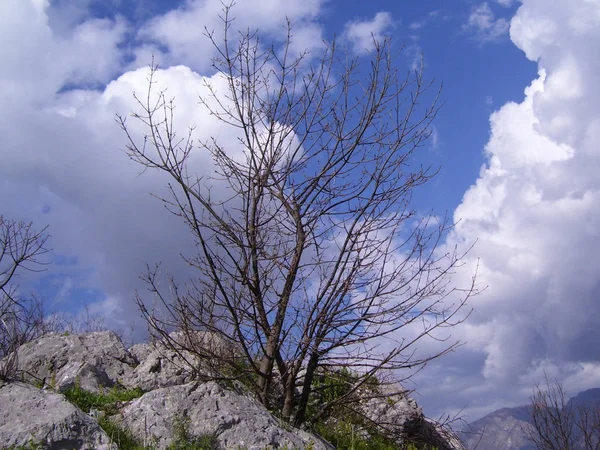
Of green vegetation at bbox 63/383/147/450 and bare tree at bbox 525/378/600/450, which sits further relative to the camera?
bare tree at bbox 525/378/600/450

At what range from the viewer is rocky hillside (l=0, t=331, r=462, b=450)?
18.1ft

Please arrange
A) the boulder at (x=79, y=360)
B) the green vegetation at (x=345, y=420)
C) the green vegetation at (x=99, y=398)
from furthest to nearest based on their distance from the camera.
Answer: the boulder at (x=79, y=360) < the green vegetation at (x=345, y=420) < the green vegetation at (x=99, y=398)

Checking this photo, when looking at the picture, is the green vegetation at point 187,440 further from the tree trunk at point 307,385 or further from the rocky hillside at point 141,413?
the tree trunk at point 307,385

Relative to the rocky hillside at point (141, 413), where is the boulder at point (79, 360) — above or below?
above

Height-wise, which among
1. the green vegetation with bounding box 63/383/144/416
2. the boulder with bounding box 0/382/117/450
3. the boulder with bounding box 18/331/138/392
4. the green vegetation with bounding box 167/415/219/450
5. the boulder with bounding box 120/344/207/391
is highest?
the boulder with bounding box 18/331/138/392

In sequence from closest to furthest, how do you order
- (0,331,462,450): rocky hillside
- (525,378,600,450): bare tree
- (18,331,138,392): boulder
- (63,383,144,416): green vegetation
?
(0,331,462,450): rocky hillside, (63,383,144,416): green vegetation, (18,331,138,392): boulder, (525,378,600,450): bare tree

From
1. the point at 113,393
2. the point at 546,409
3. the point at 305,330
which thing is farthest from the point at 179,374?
the point at 546,409

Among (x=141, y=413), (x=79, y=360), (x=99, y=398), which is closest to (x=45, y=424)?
(x=141, y=413)

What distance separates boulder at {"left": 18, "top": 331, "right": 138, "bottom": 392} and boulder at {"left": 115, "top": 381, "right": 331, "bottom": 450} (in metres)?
1.75

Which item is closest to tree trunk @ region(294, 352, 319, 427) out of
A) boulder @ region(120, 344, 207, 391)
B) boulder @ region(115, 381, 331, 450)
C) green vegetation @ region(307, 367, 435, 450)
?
green vegetation @ region(307, 367, 435, 450)

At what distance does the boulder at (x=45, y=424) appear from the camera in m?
5.38

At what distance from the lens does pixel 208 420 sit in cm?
605

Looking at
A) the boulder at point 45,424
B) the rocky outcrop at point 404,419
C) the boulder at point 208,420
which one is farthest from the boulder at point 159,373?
the rocky outcrop at point 404,419

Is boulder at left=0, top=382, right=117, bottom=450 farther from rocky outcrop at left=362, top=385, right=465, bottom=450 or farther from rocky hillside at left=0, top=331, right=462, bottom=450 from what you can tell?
rocky outcrop at left=362, top=385, right=465, bottom=450
